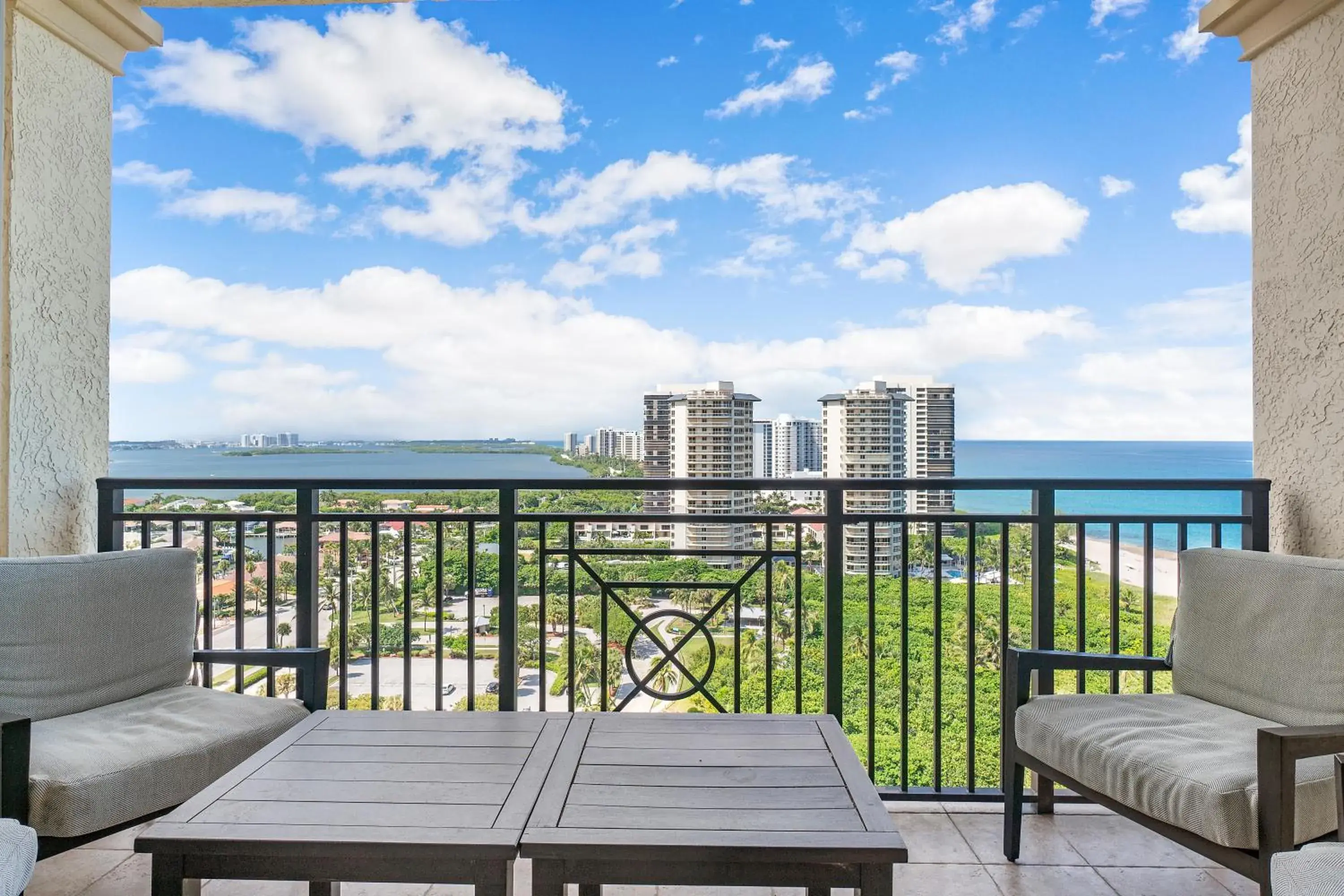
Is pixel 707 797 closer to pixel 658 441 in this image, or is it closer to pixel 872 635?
pixel 872 635

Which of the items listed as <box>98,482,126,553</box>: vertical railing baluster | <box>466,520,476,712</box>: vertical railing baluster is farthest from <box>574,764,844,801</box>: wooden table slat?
<box>98,482,126,553</box>: vertical railing baluster

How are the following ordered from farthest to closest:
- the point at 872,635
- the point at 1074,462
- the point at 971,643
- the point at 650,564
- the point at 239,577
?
the point at 1074,462 → the point at 650,564 → the point at 239,577 → the point at 872,635 → the point at 971,643

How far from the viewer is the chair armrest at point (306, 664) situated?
2.04 metres

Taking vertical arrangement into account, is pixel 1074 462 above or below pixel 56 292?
below

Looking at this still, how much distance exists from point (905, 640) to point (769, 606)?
0.49m

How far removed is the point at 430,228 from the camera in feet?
56.7

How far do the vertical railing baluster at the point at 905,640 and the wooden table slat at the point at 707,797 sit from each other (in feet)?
3.94

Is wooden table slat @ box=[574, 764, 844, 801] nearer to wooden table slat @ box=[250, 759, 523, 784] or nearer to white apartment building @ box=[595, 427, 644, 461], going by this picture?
wooden table slat @ box=[250, 759, 523, 784]

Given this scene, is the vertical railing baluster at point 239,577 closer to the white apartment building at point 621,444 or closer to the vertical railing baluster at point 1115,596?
the white apartment building at point 621,444

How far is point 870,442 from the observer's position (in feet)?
17.3

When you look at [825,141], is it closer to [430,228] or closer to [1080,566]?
[430,228]

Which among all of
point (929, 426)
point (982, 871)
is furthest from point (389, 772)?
point (929, 426)

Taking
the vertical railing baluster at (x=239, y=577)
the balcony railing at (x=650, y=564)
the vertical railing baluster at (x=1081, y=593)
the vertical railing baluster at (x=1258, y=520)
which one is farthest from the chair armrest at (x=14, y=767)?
the vertical railing baluster at (x=1258, y=520)

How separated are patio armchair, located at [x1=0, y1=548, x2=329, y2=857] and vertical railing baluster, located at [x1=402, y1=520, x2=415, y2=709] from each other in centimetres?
50
